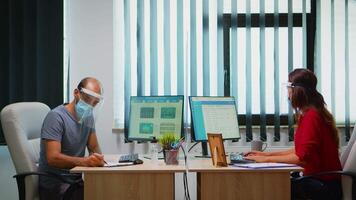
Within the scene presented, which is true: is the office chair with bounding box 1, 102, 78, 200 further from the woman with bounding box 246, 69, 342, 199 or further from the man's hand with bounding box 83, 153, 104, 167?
the woman with bounding box 246, 69, 342, 199

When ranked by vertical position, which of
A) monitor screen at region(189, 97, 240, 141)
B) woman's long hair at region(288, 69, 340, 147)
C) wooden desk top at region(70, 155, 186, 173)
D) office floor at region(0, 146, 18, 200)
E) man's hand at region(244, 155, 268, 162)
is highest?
woman's long hair at region(288, 69, 340, 147)

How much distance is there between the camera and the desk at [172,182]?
218 centimetres

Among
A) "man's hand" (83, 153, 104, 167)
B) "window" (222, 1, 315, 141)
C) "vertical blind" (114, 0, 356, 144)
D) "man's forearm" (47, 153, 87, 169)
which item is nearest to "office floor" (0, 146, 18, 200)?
"vertical blind" (114, 0, 356, 144)

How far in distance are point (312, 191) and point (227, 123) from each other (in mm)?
885

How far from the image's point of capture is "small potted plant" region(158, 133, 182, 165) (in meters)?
2.38

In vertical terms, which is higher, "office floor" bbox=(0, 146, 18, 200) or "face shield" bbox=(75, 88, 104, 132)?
"face shield" bbox=(75, 88, 104, 132)

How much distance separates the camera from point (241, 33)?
3.56 metres

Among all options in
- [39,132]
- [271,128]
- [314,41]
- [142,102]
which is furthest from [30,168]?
[314,41]

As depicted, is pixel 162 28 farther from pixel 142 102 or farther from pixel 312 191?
pixel 312 191

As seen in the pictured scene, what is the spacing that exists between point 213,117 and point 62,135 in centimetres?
113

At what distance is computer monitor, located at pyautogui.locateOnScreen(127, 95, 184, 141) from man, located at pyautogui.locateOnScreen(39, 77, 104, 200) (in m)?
0.43

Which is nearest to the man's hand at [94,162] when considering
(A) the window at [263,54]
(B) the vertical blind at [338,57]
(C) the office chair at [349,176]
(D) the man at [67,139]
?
(D) the man at [67,139]

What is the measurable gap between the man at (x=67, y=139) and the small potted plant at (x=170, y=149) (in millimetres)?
369

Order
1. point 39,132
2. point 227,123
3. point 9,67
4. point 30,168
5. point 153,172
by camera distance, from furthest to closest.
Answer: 1. point 9,67
2. point 227,123
3. point 39,132
4. point 30,168
5. point 153,172
